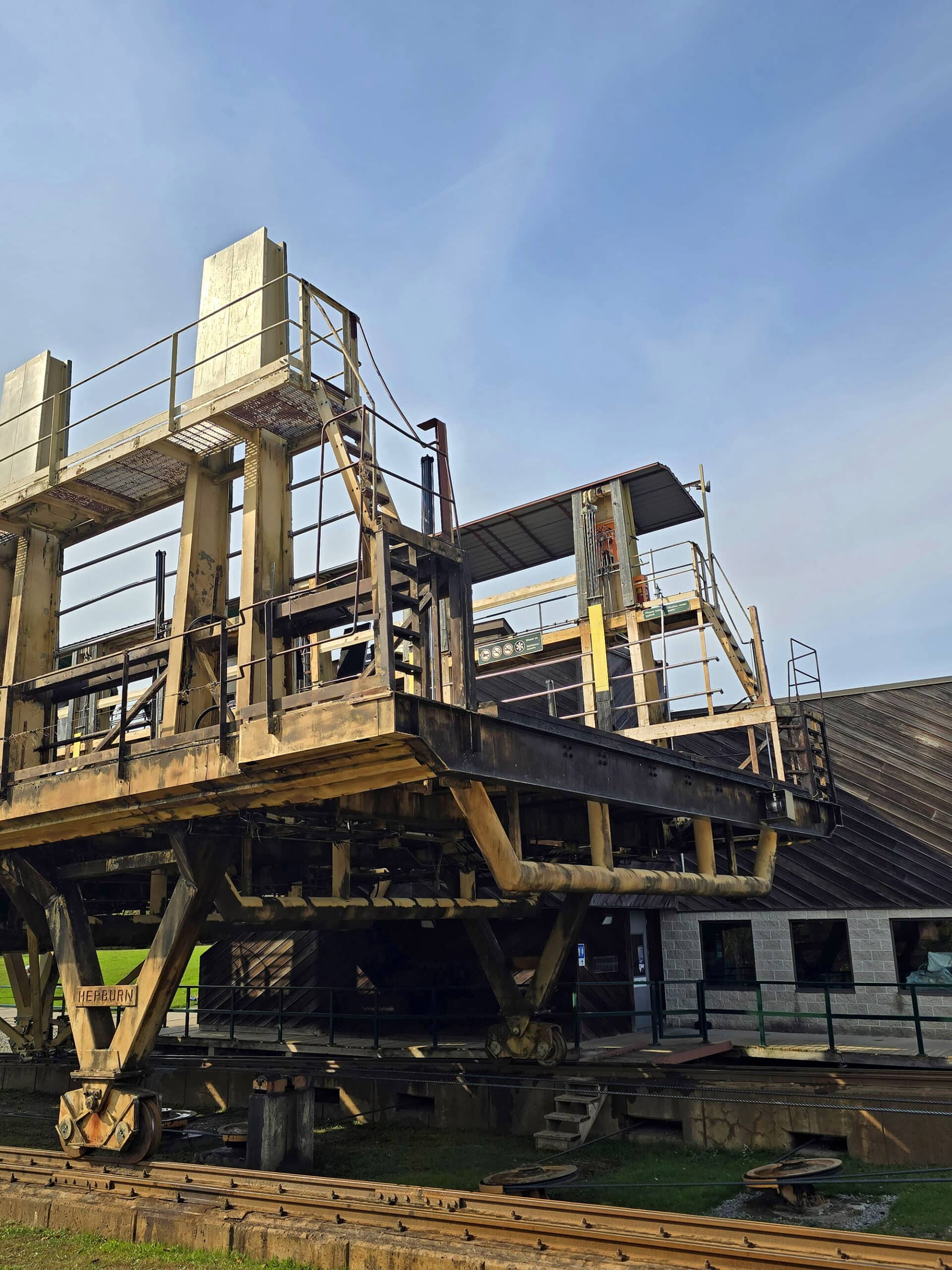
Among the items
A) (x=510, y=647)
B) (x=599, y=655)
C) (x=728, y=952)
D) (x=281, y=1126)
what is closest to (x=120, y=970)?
(x=510, y=647)

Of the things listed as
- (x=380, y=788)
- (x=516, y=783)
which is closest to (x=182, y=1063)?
(x=380, y=788)

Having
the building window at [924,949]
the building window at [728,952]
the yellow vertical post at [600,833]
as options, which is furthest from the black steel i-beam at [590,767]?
the building window at [728,952]

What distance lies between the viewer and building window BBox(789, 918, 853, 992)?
Answer: 17.8m

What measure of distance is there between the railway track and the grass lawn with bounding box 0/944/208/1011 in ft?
97.2

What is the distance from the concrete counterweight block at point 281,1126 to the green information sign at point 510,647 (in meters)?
9.81

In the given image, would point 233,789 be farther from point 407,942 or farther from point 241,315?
point 407,942

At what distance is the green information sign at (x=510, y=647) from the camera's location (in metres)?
19.3

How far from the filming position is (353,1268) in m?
7.04

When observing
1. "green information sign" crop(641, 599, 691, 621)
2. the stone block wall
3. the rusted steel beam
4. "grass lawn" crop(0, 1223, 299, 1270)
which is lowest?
"grass lawn" crop(0, 1223, 299, 1270)

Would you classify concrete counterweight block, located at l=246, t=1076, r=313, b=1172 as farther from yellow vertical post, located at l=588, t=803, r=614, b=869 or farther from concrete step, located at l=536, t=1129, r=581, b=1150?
yellow vertical post, located at l=588, t=803, r=614, b=869

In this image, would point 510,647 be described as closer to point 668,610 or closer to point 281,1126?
point 668,610

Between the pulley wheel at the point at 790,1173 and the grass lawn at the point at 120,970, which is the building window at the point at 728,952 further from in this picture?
the grass lawn at the point at 120,970

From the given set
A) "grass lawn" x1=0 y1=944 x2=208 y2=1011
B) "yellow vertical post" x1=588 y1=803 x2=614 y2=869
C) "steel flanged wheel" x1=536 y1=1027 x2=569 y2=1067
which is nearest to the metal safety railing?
"steel flanged wheel" x1=536 y1=1027 x2=569 y2=1067

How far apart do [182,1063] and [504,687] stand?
948cm
